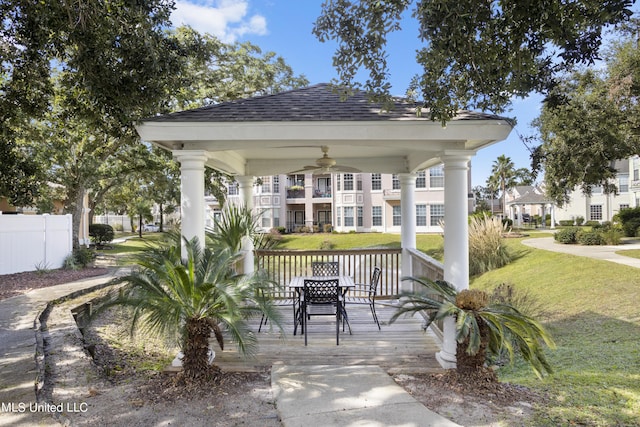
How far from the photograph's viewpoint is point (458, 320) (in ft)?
13.3

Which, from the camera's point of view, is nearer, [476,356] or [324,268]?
[476,356]

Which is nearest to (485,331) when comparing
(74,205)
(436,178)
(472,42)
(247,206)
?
(472,42)

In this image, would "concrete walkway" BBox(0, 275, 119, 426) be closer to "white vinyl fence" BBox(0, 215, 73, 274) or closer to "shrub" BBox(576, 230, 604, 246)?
"white vinyl fence" BBox(0, 215, 73, 274)

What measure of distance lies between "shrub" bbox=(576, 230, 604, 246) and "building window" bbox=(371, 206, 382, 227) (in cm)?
1641

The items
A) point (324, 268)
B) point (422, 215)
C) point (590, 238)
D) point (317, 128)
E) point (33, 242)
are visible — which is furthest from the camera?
point (422, 215)

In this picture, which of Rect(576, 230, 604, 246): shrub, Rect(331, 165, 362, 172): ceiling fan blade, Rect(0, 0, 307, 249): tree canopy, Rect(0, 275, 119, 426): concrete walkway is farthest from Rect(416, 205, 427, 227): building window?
Rect(0, 275, 119, 426): concrete walkway

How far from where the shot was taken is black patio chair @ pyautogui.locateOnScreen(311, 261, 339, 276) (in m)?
Answer: 7.57

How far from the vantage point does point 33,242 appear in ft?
41.7

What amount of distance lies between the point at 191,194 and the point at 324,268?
11.1ft

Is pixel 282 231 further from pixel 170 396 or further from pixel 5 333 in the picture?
pixel 170 396

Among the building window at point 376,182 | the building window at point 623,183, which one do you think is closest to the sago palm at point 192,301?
the building window at point 376,182

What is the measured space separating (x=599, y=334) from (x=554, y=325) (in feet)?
3.79

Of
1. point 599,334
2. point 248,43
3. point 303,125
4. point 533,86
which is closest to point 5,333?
point 303,125

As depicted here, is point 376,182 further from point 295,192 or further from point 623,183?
point 623,183
